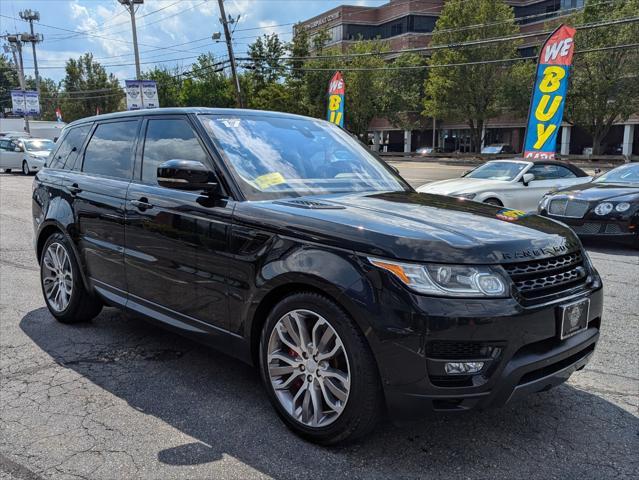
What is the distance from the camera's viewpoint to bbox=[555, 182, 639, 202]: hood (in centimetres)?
855

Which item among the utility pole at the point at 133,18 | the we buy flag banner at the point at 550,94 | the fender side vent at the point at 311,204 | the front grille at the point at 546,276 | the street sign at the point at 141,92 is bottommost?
the front grille at the point at 546,276

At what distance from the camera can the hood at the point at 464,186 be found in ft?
35.1

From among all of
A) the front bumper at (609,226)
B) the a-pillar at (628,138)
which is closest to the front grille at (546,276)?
the front bumper at (609,226)

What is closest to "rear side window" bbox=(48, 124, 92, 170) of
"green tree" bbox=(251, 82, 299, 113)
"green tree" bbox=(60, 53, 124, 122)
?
"green tree" bbox=(251, 82, 299, 113)

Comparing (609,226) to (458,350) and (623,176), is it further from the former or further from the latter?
(458,350)

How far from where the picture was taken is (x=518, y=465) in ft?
8.94

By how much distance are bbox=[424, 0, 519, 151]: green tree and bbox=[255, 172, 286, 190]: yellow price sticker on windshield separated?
46471mm

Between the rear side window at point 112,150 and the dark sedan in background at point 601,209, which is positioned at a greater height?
the rear side window at point 112,150

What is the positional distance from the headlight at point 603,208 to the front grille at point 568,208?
17 centimetres

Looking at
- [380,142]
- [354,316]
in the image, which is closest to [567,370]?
[354,316]

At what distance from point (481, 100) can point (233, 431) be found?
49157 millimetres

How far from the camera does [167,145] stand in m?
3.88

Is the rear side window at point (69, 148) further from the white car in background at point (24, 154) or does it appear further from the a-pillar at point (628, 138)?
the a-pillar at point (628, 138)

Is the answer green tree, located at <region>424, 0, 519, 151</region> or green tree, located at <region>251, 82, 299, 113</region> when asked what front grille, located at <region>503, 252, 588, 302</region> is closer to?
green tree, located at <region>424, 0, 519, 151</region>
